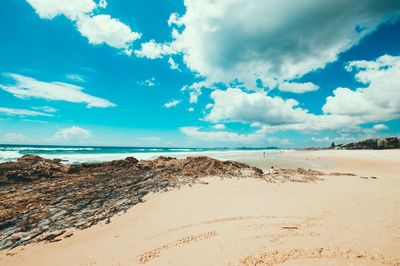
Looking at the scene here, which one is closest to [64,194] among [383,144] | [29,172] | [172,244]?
[29,172]

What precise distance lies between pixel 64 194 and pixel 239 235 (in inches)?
405

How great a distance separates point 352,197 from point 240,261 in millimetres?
9321

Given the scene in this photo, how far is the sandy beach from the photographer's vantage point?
615cm

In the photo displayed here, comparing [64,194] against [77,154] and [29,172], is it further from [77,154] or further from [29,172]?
[77,154]

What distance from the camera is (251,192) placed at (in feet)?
44.8

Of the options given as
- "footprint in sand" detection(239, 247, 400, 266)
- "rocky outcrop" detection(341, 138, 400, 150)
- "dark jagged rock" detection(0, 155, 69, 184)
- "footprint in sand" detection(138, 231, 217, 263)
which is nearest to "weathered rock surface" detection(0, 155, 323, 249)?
"dark jagged rock" detection(0, 155, 69, 184)

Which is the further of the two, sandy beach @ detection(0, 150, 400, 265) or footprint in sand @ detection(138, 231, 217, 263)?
footprint in sand @ detection(138, 231, 217, 263)

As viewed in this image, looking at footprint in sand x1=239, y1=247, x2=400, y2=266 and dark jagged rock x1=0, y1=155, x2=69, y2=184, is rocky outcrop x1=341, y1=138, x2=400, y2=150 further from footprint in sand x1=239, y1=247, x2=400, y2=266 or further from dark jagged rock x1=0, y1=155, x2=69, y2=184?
dark jagged rock x1=0, y1=155, x2=69, y2=184

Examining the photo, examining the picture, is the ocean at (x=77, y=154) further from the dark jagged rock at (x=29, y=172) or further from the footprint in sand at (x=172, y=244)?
the footprint in sand at (x=172, y=244)

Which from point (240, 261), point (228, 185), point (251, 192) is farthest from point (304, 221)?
point (228, 185)

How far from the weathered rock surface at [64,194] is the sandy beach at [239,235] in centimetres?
91

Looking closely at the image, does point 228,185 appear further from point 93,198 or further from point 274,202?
point 93,198

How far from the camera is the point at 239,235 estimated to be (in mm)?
7488

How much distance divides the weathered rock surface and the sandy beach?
2.98 feet
